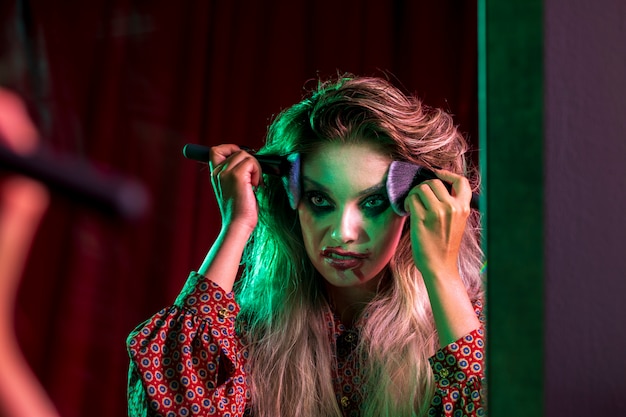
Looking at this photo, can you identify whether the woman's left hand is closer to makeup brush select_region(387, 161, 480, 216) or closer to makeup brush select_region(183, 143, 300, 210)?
makeup brush select_region(387, 161, 480, 216)

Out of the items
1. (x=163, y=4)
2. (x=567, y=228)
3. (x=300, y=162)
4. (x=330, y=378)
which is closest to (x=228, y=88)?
(x=163, y=4)

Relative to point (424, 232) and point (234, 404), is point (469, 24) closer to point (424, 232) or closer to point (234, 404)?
point (424, 232)

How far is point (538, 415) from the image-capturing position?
1.31ft

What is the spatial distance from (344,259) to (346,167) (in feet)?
0.46

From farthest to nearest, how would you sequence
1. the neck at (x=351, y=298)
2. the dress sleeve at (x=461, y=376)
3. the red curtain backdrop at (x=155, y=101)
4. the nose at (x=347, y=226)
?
the red curtain backdrop at (x=155, y=101), the neck at (x=351, y=298), the nose at (x=347, y=226), the dress sleeve at (x=461, y=376)

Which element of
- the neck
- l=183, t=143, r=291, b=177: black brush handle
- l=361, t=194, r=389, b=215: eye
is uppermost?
l=183, t=143, r=291, b=177: black brush handle

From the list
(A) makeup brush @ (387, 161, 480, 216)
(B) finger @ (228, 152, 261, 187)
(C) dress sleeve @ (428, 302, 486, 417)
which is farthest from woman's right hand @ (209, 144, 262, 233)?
(C) dress sleeve @ (428, 302, 486, 417)

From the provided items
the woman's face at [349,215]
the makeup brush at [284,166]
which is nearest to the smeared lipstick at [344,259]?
the woman's face at [349,215]

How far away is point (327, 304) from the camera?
1390 mm

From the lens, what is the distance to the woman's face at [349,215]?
4.09ft

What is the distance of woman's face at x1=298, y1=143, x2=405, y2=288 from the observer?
1247 millimetres

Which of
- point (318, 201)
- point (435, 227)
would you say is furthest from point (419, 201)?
point (318, 201)

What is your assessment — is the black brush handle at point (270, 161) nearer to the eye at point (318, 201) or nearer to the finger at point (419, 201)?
the eye at point (318, 201)

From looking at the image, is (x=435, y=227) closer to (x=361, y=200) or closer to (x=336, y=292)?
(x=361, y=200)
